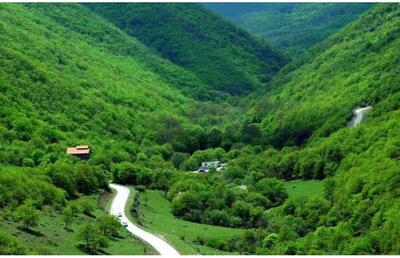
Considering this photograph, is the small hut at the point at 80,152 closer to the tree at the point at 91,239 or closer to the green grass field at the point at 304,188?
the green grass field at the point at 304,188

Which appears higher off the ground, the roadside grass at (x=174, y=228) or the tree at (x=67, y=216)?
the tree at (x=67, y=216)

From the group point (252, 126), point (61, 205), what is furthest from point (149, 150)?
point (61, 205)

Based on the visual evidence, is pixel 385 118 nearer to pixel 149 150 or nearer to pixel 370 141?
pixel 370 141

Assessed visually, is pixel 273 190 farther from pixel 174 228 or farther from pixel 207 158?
pixel 207 158

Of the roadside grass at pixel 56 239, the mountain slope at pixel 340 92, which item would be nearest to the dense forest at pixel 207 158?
the roadside grass at pixel 56 239

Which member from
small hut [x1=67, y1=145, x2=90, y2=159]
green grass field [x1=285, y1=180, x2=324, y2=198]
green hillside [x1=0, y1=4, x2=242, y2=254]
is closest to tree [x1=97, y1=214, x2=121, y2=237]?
green hillside [x1=0, y1=4, x2=242, y2=254]
